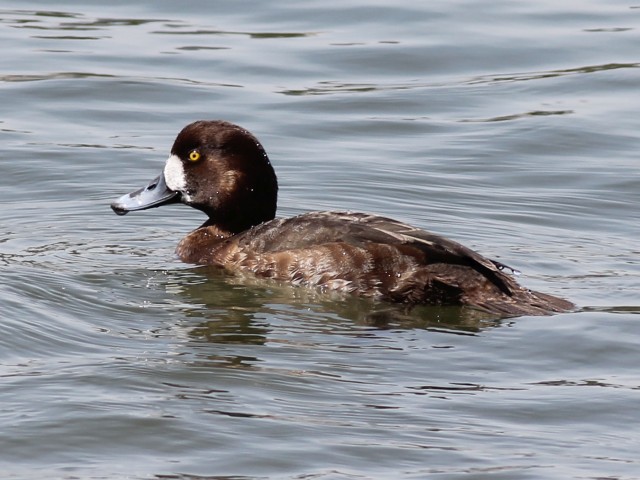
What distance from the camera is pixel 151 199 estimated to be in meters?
10.1

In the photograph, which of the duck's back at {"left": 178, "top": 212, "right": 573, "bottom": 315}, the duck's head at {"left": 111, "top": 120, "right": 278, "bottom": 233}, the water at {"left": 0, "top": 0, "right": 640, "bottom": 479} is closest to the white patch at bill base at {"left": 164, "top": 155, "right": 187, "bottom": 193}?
the duck's head at {"left": 111, "top": 120, "right": 278, "bottom": 233}

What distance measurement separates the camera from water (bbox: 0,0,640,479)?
6672 millimetres

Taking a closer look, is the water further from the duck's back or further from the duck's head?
the duck's head

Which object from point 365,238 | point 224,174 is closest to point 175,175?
point 224,174

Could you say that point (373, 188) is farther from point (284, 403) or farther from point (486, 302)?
point (284, 403)

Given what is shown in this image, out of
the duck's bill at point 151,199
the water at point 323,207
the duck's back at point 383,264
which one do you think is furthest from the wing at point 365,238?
the duck's bill at point 151,199

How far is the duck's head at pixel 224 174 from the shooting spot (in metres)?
9.92

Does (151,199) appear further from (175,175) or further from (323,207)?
(323,207)

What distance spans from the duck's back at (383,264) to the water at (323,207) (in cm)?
13

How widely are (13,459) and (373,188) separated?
5.91 m

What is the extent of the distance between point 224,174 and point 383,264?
5.40 ft

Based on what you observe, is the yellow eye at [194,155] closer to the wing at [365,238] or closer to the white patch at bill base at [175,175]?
the white patch at bill base at [175,175]

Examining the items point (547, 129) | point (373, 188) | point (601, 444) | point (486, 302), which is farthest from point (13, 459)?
point (547, 129)

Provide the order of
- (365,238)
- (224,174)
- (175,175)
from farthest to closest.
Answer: (175,175), (224,174), (365,238)
